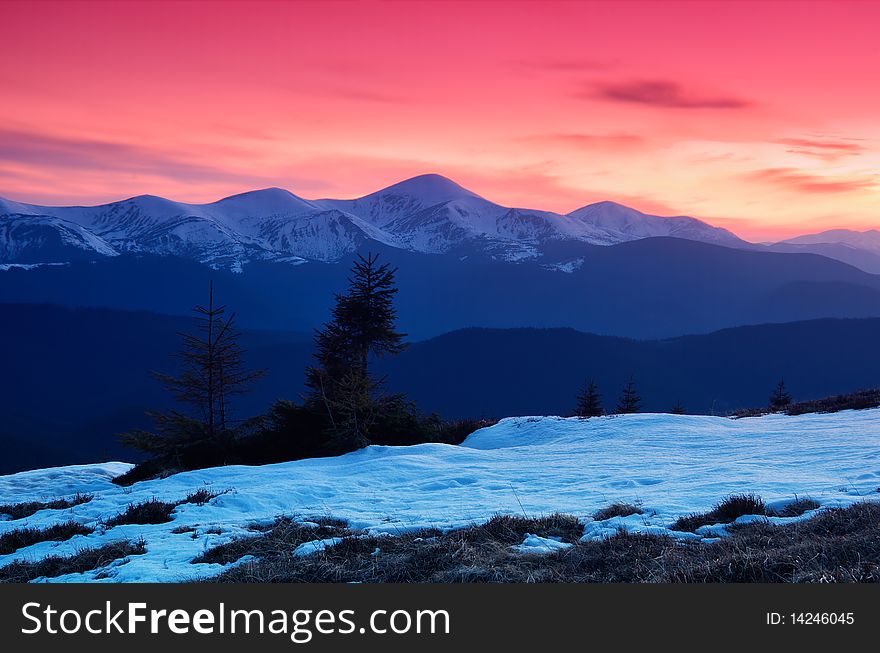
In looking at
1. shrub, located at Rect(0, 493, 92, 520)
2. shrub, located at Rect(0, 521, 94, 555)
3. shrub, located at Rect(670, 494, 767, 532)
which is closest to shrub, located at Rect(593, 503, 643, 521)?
shrub, located at Rect(670, 494, 767, 532)

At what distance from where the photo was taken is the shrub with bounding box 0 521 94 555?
353 inches

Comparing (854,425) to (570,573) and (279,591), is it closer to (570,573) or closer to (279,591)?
(570,573)

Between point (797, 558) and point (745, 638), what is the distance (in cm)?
132

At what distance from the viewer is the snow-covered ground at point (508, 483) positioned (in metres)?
8.65

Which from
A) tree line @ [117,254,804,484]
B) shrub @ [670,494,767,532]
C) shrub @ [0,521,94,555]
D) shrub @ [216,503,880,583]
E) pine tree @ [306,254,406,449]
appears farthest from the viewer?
pine tree @ [306,254,406,449]

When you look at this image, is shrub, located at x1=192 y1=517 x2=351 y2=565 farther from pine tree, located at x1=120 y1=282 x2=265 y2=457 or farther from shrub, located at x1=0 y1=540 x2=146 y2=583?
pine tree, located at x1=120 y1=282 x2=265 y2=457

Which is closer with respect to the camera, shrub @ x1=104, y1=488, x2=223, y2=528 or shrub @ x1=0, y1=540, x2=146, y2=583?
shrub @ x1=0, y1=540, x2=146, y2=583

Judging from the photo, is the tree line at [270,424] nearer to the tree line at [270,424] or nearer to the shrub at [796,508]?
the tree line at [270,424]

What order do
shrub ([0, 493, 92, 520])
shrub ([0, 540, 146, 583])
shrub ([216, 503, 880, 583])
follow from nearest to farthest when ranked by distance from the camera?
shrub ([216, 503, 880, 583]) → shrub ([0, 540, 146, 583]) → shrub ([0, 493, 92, 520])

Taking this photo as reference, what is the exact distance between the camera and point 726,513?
8.10 m

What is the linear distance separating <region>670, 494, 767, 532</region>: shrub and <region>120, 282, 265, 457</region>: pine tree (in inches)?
674

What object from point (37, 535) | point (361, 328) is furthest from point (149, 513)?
point (361, 328)

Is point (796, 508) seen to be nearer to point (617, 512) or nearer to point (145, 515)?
point (617, 512)

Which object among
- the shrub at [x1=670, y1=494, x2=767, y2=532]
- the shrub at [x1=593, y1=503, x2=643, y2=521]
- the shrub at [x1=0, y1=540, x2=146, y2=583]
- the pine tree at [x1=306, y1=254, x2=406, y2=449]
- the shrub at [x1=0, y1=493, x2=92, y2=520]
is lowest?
the shrub at [x1=0, y1=493, x2=92, y2=520]
